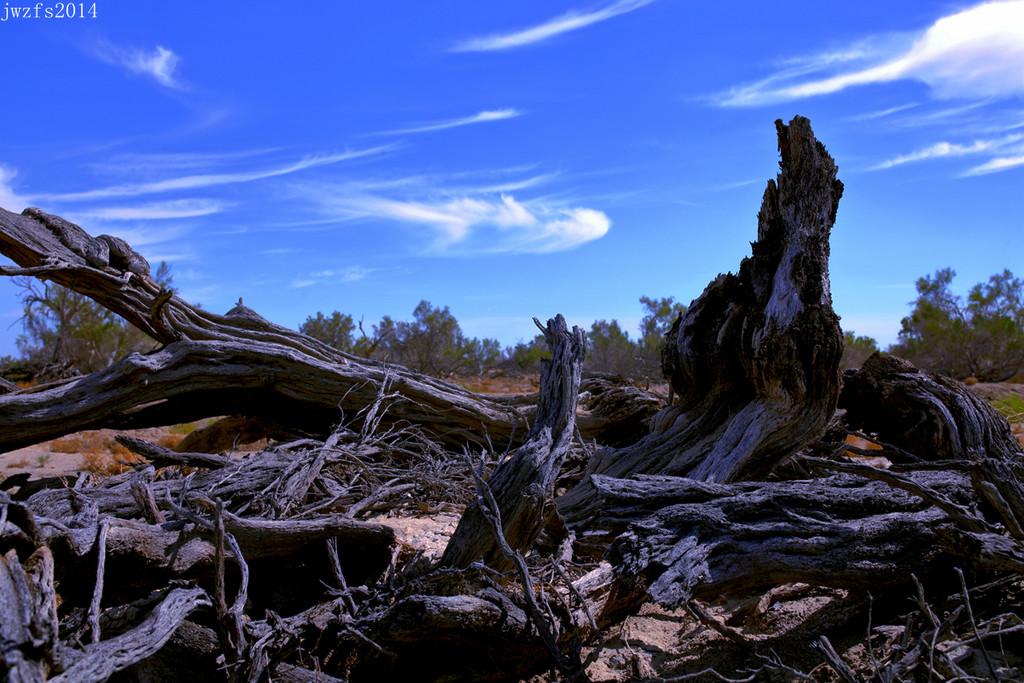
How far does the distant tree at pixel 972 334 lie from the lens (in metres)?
19.1

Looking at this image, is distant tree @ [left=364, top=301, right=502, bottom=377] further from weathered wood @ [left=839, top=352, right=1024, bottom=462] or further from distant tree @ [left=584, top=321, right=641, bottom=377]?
weathered wood @ [left=839, top=352, right=1024, bottom=462]

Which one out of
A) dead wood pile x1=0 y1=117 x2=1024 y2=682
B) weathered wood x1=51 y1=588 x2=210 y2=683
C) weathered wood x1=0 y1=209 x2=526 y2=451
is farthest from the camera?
weathered wood x1=0 y1=209 x2=526 y2=451

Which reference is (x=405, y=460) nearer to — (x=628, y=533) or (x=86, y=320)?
(x=628, y=533)

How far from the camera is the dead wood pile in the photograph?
337cm

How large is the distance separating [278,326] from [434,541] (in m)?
3.69

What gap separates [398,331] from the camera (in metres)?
19.9

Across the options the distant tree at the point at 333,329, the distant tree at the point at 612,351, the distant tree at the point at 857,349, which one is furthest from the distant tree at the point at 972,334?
the distant tree at the point at 333,329

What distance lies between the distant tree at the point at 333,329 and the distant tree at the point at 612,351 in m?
5.63

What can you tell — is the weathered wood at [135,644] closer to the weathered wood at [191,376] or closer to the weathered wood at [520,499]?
the weathered wood at [520,499]

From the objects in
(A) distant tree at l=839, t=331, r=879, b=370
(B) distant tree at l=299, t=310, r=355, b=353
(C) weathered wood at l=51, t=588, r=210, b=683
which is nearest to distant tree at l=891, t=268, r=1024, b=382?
(A) distant tree at l=839, t=331, r=879, b=370

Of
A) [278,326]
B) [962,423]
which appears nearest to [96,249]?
[278,326]

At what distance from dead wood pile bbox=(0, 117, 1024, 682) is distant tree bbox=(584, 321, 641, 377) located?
13.7 metres

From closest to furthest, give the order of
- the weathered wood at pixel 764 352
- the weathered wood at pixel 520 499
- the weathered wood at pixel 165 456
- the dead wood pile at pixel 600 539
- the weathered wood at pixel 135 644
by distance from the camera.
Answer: the weathered wood at pixel 135 644 → the dead wood pile at pixel 600 539 → the weathered wood at pixel 520 499 → the weathered wood at pixel 764 352 → the weathered wood at pixel 165 456

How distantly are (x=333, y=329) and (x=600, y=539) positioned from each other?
51.0ft
